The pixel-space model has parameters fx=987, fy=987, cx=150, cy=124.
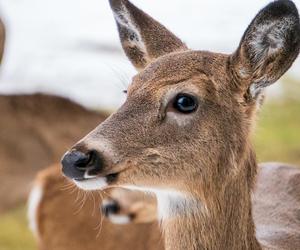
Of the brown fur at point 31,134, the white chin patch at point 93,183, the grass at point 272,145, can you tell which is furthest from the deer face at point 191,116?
the brown fur at point 31,134

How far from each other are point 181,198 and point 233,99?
290 millimetres

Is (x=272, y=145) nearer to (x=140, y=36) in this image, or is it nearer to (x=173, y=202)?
(x=140, y=36)

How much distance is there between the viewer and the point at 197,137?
2479 millimetres

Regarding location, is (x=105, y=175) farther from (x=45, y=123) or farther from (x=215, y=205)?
(x=45, y=123)

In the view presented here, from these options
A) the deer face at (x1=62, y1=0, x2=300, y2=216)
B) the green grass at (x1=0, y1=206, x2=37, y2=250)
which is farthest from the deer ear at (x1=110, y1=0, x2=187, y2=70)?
the green grass at (x1=0, y1=206, x2=37, y2=250)

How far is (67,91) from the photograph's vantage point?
718 centimetres

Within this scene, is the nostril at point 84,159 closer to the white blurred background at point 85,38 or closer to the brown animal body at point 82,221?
the brown animal body at point 82,221

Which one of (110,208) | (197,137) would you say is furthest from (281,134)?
(197,137)

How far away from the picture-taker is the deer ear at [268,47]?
2.48m

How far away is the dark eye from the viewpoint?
246 centimetres

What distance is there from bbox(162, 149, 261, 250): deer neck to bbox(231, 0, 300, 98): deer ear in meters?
0.22

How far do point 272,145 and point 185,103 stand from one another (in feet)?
12.6

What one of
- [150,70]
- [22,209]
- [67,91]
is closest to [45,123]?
[22,209]

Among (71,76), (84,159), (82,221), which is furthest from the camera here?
(71,76)
